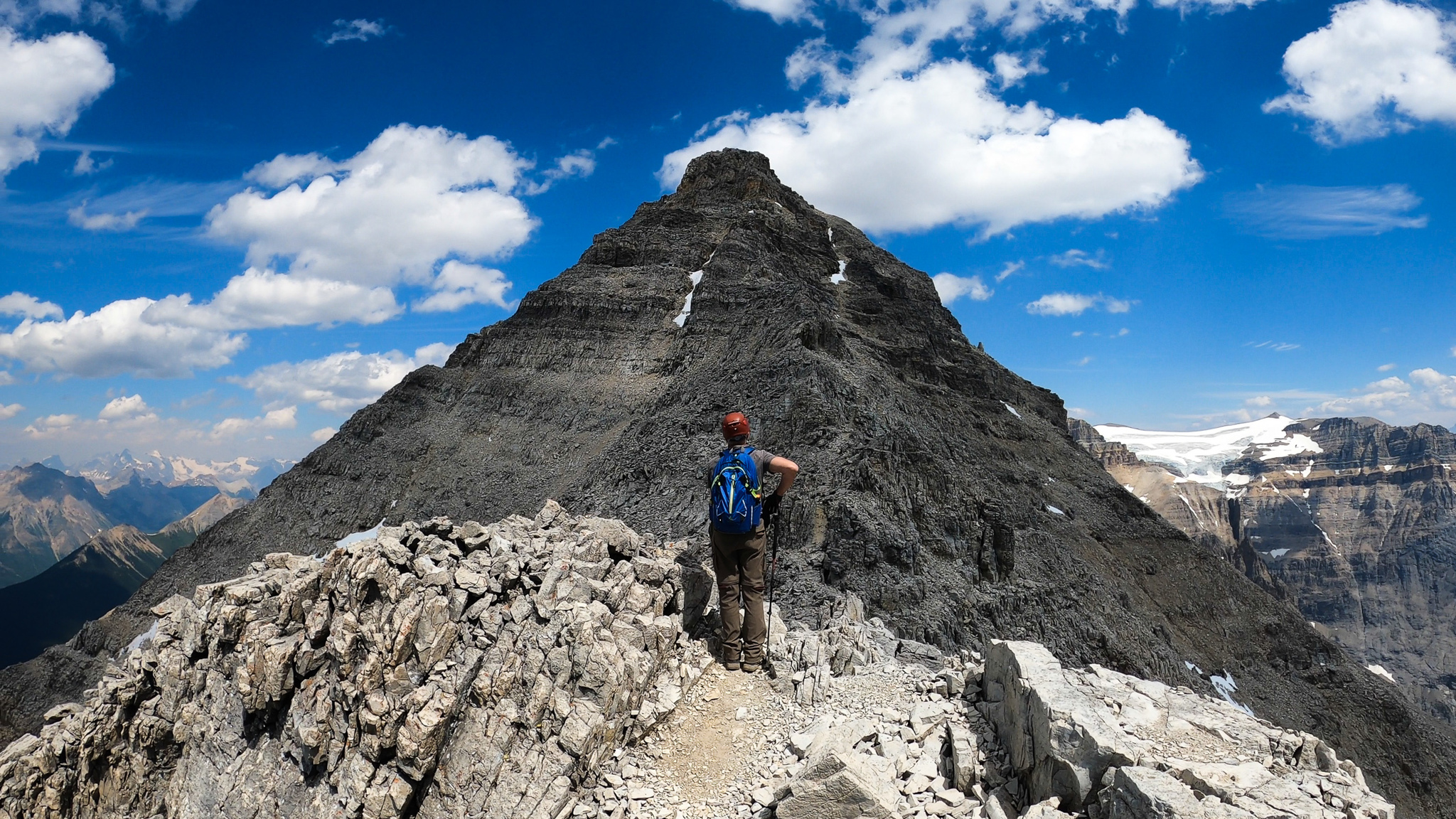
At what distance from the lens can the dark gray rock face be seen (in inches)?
1152

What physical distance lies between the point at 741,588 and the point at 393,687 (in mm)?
4763

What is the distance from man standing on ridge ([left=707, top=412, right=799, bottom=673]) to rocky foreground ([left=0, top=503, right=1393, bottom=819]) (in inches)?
21.8

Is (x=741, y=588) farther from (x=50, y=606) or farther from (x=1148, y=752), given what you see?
(x=50, y=606)

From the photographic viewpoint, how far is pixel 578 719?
8.46m

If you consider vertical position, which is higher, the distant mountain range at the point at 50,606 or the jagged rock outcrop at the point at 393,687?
the jagged rock outcrop at the point at 393,687

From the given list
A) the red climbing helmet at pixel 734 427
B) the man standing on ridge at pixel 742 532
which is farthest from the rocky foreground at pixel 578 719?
the red climbing helmet at pixel 734 427

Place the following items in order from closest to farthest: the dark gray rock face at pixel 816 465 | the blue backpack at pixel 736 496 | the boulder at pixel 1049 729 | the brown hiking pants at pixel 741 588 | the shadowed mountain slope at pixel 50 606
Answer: the boulder at pixel 1049 729, the blue backpack at pixel 736 496, the brown hiking pants at pixel 741 588, the dark gray rock face at pixel 816 465, the shadowed mountain slope at pixel 50 606

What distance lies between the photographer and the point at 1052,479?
2264 inches

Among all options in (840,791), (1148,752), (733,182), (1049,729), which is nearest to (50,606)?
(733,182)

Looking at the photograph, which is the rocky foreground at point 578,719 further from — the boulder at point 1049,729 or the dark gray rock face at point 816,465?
the dark gray rock face at point 816,465

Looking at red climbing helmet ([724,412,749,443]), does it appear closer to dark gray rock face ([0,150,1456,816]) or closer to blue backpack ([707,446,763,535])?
blue backpack ([707,446,763,535])

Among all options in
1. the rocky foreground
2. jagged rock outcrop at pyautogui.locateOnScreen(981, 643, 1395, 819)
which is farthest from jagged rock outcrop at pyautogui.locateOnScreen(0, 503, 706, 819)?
jagged rock outcrop at pyautogui.locateOnScreen(981, 643, 1395, 819)

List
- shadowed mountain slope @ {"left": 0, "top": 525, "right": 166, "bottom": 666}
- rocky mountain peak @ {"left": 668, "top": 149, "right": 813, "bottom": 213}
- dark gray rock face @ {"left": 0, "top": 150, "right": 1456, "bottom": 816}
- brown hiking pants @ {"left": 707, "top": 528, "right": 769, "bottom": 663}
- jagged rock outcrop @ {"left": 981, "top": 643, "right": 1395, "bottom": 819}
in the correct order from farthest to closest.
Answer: shadowed mountain slope @ {"left": 0, "top": 525, "right": 166, "bottom": 666}, rocky mountain peak @ {"left": 668, "top": 149, "right": 813, "bottom": 213}, dark gray rock face @ {"left": 0, "top": 150, "right": 1456, "bottom": 816}, brown hiking pants @ {"left": 707, "top": 528, "right": 769, "bottom": 663}, jagged rock outcrop @ {"left": 981, "top": 643, "right": 1395, "bottom": 819}

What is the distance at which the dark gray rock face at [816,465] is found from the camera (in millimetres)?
29266
